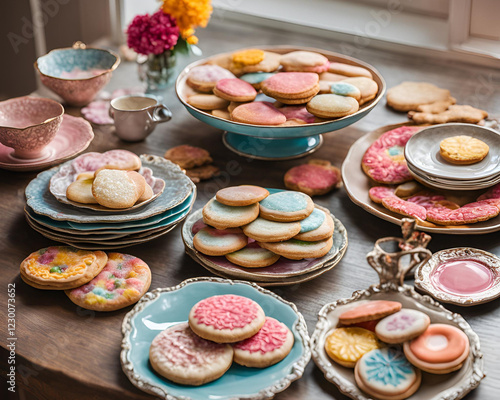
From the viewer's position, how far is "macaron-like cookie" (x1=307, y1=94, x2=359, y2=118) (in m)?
1.59

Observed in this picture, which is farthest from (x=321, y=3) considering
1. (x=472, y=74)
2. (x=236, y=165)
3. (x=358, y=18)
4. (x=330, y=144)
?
(x=236, y=165)

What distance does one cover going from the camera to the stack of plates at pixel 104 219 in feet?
4.43

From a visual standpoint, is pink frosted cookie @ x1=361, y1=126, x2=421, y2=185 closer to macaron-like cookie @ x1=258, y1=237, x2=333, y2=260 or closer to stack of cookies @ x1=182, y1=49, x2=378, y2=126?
stack of cookies @ x1=182, y1=49, x2=378, y2=126

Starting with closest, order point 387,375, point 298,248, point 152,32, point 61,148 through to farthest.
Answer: point 387,375, point 298,248, point 61,148, point 152,32

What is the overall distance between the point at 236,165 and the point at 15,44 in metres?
2.26

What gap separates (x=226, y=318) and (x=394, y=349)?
297 millimetres

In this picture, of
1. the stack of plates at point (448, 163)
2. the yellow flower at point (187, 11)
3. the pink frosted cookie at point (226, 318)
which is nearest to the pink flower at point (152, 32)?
the yellow flower at point (187, 11)

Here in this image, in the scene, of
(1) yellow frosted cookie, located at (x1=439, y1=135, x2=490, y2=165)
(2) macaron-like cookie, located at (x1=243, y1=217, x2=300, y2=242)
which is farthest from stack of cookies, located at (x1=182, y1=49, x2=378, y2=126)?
(2) macaron-like cookie, located at (x1=243, y1=217, x2=300, y2=242)

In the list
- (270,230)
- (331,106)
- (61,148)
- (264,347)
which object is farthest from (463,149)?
(61,148)

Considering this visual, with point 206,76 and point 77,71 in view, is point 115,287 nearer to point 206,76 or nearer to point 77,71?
point 206,76

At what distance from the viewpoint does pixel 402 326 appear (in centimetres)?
102

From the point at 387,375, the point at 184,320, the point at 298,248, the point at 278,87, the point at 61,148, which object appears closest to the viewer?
the point at 387,375

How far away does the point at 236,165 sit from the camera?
1732 millimetres

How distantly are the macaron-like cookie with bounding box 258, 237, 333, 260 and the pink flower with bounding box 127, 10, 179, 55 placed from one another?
0.97m
